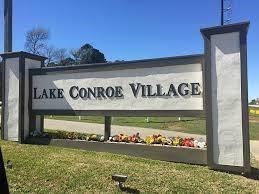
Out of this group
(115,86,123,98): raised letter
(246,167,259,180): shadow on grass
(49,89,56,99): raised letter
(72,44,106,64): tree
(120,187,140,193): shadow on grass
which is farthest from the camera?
(72,44,106,64): tree

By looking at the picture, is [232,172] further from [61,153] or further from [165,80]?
[61,153]

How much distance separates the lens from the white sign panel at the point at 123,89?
9586mm

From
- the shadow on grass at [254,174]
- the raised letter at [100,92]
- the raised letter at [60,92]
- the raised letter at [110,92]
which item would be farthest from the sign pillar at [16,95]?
the shadow on grass at [254,174]

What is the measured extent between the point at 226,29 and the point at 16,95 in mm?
6538

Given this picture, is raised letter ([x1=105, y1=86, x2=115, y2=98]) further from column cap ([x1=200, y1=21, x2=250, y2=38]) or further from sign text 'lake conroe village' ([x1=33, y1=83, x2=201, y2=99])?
column cap ([x1=200, y1=21, x2=250, y2=38])

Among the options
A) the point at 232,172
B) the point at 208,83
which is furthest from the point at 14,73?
the point at 232,172

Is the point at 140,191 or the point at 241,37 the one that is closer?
→ the point at 140,191

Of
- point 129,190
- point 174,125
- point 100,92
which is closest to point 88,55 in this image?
point 174,125

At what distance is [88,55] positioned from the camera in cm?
6006

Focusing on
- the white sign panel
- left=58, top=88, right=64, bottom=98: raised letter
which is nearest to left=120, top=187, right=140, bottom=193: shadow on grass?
the white sign panel

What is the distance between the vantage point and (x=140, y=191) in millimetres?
7152

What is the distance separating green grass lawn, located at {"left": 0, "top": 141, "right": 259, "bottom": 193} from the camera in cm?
728

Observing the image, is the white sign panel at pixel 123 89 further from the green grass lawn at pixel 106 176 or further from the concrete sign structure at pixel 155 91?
the green grass lawn at pixel 106 176

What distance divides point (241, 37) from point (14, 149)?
6024mm
